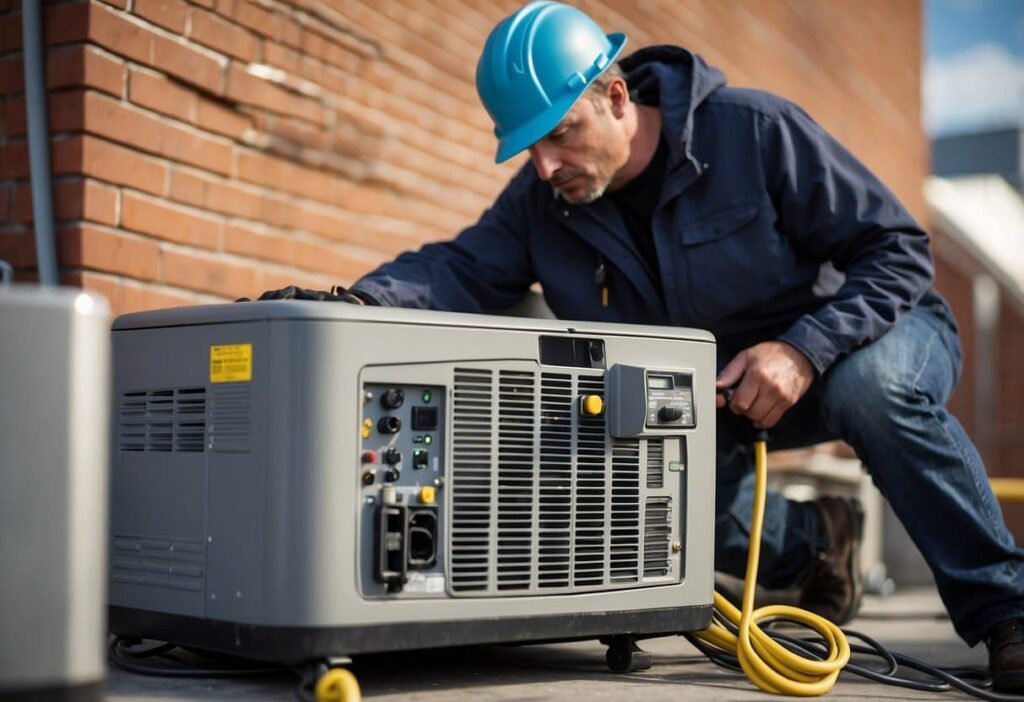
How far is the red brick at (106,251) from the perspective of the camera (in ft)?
7.16

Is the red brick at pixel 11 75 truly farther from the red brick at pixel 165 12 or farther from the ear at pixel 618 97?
the ear at pixel 618 97

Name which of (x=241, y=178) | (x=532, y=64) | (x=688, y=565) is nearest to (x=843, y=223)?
(x=532, y=64)

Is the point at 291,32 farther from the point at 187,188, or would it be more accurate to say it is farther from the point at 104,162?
the point at 104,162

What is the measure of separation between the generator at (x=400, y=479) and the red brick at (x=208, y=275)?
2.09 feet

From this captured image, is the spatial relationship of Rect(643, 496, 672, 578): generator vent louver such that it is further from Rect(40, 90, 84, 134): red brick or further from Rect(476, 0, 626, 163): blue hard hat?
Result: Rect(40, 90, 84, 134): red brick

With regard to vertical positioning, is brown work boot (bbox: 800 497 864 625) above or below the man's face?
below

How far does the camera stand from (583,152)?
91.0 inches

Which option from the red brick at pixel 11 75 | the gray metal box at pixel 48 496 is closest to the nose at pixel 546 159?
the red brick at pixel 11 75

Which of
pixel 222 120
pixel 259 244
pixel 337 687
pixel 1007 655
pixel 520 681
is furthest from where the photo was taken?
pixel 259 244

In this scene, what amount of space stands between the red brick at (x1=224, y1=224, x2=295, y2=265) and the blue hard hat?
Result: 2.19ft

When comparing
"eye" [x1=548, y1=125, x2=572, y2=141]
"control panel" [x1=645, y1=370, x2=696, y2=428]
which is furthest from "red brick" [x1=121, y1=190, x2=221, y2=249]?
"control panel" [x1=645, y1=370, x2=696, y2=428]

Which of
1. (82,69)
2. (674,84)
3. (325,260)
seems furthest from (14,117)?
(674,84)

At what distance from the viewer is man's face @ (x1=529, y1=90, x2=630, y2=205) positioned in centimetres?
229

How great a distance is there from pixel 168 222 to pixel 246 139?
1.04 feet
